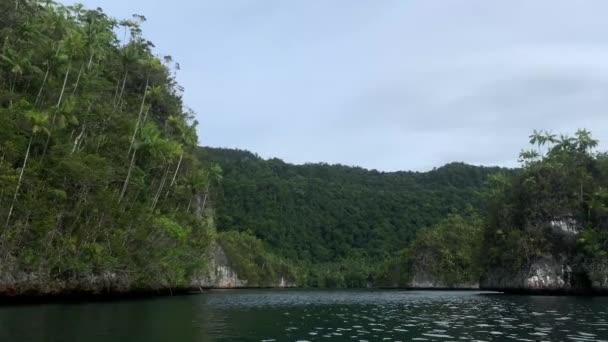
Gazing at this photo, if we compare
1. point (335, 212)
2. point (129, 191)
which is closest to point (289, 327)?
point (129, 191)

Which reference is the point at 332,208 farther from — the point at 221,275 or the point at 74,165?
the point at 74,165

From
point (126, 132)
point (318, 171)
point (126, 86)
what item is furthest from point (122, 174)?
point (318, 171)

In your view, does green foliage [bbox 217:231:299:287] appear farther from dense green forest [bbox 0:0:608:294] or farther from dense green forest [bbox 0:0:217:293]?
dense green forest [bbox 0:0:217:293]

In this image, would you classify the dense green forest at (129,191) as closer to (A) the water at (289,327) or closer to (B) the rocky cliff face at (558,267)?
(B) the rocky cliff face at (558,267)

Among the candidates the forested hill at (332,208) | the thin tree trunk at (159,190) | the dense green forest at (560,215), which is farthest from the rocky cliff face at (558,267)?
the forested hill at (332,208)

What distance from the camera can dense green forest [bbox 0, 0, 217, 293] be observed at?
35.5m

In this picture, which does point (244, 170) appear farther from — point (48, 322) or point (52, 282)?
point (48, 322)

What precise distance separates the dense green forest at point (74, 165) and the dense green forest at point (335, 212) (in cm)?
8400

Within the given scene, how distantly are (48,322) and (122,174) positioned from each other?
2725 cm

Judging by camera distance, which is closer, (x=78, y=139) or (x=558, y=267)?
(x=78, y=139)

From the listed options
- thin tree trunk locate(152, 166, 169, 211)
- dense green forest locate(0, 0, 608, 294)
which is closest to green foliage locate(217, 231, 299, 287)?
dense green forest locate(0, 0, 608, 294)

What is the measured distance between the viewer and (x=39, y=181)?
120 feet

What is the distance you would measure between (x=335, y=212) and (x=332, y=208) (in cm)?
150

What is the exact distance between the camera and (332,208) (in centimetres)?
15912
